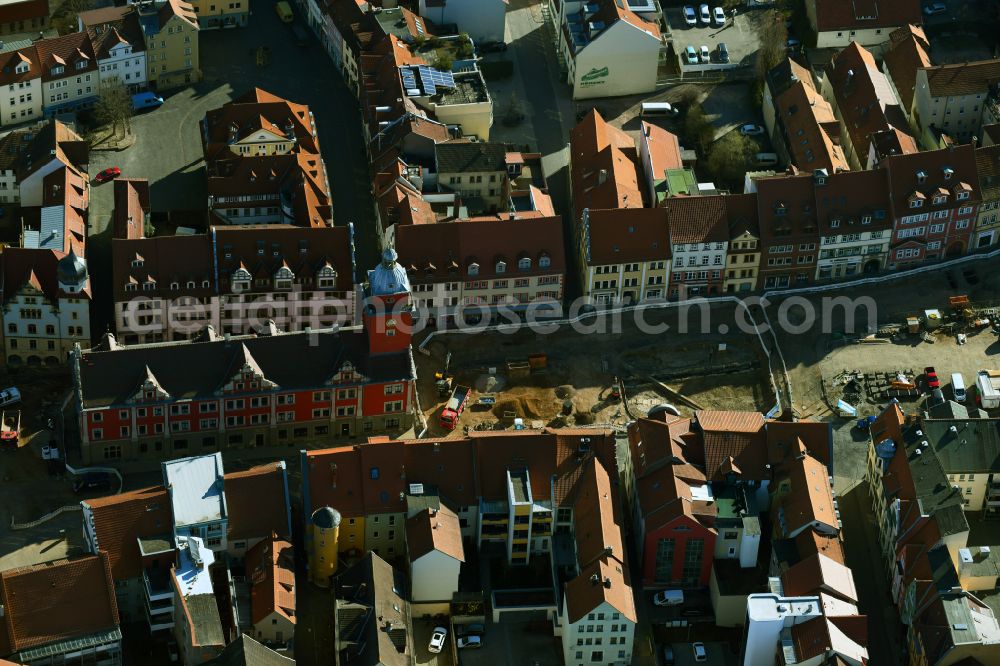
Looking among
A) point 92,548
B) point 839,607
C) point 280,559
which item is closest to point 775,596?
point 839,607

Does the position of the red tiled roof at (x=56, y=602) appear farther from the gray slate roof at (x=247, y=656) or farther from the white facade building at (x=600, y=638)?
the white facade building at (x=600, y=638)

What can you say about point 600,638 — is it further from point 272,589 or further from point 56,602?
point 56,602

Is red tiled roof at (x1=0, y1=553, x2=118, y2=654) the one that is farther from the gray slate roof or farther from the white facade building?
the white facade building

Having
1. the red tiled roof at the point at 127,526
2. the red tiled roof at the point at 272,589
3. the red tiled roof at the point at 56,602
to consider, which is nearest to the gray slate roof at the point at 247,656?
the red tiled roof at the point at 272,589

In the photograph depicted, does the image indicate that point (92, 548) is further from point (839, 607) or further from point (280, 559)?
point (839, 607)

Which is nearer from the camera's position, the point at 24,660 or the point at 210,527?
the point at 24,660

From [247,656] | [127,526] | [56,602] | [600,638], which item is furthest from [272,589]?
[600,638]

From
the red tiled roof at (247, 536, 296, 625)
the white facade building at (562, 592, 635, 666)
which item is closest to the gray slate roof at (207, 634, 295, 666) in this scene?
the red tiled roof at (247, 536, 296, 625)
